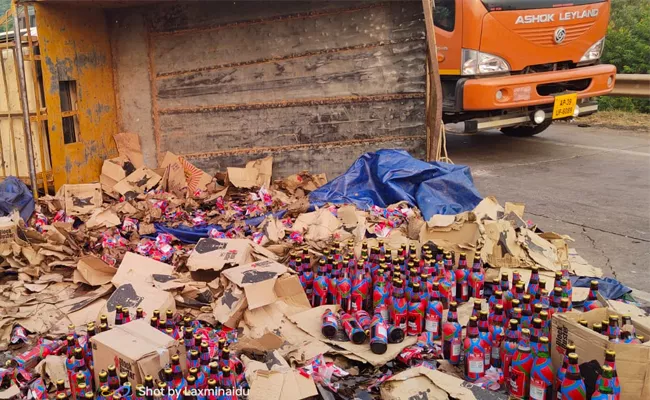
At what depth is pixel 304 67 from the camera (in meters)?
7.29

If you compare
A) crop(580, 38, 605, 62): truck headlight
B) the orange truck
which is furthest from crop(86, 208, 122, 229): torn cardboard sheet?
crop(580, 38, 605, 62): truck headlight

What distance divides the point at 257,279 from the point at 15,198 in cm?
329

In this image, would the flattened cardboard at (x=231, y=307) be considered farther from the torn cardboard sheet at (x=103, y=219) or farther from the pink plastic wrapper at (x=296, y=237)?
the torn cardboard sheet at (x=103, y=219)

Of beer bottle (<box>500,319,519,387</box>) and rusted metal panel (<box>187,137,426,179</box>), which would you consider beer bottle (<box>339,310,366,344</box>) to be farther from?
rusted metal panel (<box>187,137,426,179</box>)

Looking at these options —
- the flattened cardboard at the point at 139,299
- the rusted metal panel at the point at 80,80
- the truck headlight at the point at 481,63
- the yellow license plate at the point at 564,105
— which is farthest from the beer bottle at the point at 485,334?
the yellow license plate at the point at 564,105

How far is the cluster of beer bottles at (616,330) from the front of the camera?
305 cm

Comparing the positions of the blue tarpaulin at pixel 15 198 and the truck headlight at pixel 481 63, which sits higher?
the truck headlight at pixel 481 63

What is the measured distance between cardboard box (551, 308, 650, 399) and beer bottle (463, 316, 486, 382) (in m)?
Result: 0.40

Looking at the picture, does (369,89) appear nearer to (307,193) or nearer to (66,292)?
(307,193)

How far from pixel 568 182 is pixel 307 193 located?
3.51 m

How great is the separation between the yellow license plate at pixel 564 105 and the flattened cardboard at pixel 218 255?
5.59m

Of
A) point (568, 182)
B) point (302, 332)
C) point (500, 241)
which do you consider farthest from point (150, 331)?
point (568, 182)

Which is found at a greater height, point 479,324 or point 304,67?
point 304,67

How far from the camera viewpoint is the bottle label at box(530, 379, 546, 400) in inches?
120
